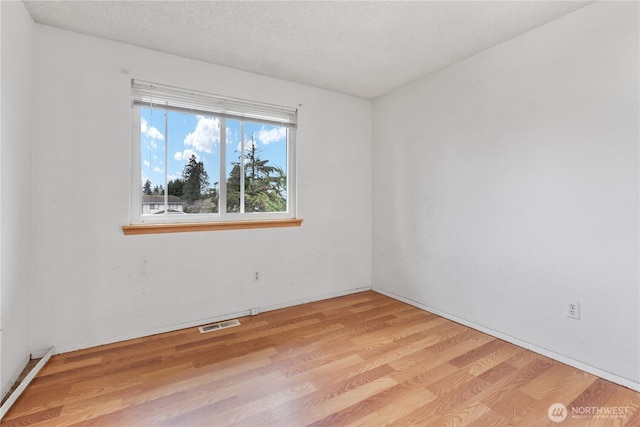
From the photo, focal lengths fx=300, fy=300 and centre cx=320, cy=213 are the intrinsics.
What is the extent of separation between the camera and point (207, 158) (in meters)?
2.79

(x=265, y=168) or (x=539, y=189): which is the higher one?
(x=265, y=168)

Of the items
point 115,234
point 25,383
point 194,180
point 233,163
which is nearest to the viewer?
point 25,383

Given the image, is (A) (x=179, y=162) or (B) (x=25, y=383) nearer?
(B) (x=25, y=383)

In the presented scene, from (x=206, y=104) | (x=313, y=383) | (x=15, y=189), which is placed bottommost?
(x=313, y=383)

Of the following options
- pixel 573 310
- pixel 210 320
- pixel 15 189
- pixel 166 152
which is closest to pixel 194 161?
pixel 166 152

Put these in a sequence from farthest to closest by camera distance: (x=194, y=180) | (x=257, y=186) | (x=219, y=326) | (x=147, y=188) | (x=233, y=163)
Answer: (x=257, y=186) → (x=233, y=163) → (x=194, y=180) → (x=219, y=326) → (x=147, y=188)

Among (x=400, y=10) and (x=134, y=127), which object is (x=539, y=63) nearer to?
(x=400, y=10)

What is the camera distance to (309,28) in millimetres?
2168

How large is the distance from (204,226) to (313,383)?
159cm

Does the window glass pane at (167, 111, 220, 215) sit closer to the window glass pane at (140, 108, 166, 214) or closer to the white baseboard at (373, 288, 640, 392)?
the window glass pane at (140, 108, 166, 214)

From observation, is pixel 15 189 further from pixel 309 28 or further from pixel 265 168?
pixel 309 28

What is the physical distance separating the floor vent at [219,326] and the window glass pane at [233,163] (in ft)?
3.42

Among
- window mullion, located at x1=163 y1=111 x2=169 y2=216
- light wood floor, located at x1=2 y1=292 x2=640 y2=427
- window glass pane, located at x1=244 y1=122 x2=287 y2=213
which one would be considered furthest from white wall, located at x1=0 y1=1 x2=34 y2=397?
window glass pane, located at x1=244 y1=122 x2=287 y2=213

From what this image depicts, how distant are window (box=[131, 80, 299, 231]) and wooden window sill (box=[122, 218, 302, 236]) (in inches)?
4.1
